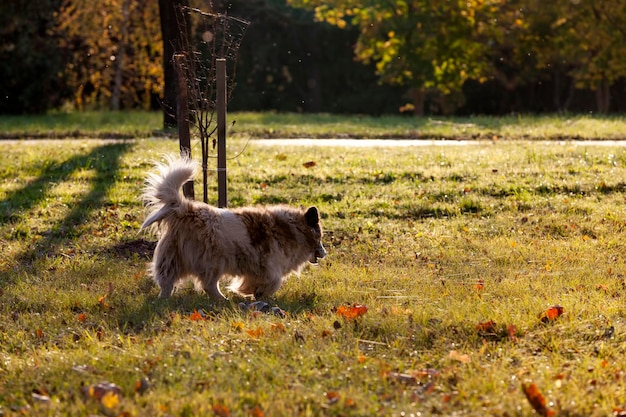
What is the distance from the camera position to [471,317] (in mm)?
6363

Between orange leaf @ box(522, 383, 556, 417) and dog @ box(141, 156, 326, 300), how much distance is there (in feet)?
10.1

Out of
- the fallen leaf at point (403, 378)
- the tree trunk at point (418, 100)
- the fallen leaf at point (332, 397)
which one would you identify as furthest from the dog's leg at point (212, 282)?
the tree trunk at point (418, 100)

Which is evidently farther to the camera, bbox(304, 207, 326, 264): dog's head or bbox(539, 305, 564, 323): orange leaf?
bbox(304, 207, 326, 264): dog's head

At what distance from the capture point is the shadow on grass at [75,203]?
32.9 ft

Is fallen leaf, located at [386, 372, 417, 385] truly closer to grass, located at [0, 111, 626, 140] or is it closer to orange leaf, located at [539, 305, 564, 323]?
orange leaf, located at [539, 305, 564, 323]

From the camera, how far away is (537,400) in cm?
473

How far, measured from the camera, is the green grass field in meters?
4.95

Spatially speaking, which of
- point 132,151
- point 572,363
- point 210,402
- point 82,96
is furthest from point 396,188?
point 82,96

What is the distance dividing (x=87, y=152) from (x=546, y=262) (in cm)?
875

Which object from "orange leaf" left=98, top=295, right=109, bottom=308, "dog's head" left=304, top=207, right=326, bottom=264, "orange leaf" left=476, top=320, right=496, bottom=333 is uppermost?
"dog's head" left=304, top=207, right=326, bottom=264

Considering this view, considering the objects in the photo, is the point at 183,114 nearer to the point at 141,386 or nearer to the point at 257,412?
the point at 141,386

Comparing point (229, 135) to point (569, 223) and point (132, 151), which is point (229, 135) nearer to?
point (132, 151)

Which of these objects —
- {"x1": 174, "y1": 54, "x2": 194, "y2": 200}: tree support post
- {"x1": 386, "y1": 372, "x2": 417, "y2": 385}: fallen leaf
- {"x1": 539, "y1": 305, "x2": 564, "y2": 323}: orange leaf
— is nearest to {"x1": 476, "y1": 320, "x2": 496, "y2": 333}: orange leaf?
{"x1": 539, "y1": 305, "x2": 564, "y2": 323}: orange leaf

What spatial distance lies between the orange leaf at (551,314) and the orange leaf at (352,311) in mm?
1194
